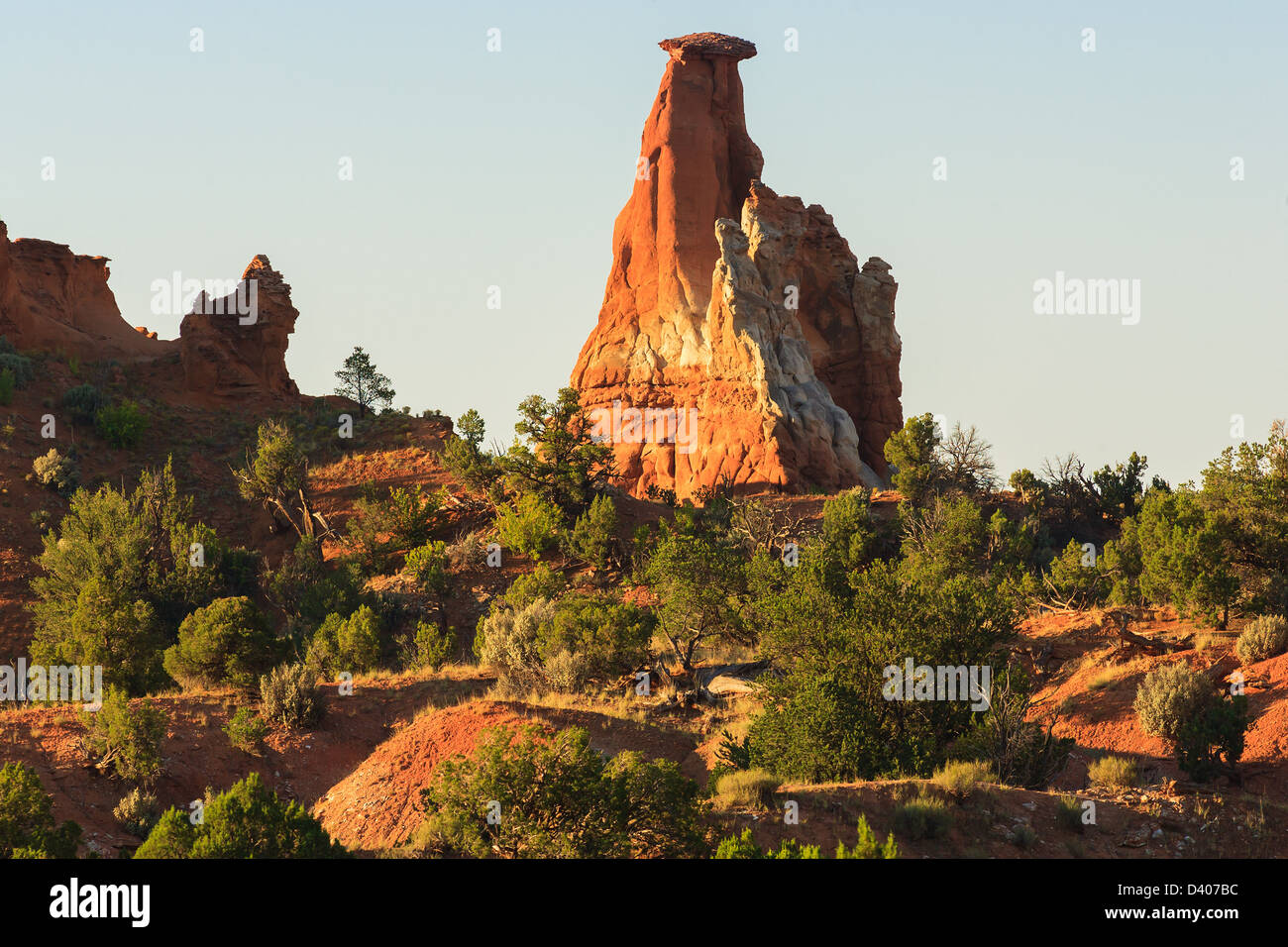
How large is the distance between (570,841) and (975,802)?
4877mm

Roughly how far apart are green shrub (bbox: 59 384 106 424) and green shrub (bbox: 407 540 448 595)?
16652mm

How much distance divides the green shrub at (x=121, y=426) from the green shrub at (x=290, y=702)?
26439mm

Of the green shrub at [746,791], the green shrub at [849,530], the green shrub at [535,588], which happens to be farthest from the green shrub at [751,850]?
the green shrub at [849,530]

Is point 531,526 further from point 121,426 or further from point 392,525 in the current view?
point 121,426

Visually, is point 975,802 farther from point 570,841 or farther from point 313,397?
point 313,397

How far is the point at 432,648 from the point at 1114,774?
1444 cm

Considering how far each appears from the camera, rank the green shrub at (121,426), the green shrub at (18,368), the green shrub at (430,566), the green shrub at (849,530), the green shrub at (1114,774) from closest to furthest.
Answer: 1. the green shrub at (1114,774)
2. the green shrub at (430,566)
3. the green shrub at (849,530)
4. the green shrub at (121,426)
5. the green shrub at (18,368)

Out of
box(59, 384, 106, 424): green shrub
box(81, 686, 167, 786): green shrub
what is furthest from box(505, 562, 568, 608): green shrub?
box(59, 384, 106, 424): green shrub

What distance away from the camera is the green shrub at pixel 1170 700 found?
1933cm

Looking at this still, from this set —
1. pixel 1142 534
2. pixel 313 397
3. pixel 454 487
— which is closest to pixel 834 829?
pixel 1142 534

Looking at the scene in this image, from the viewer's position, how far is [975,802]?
557 inches

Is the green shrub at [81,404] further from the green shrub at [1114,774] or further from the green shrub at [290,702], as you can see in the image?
the green shrub at [1114,774]

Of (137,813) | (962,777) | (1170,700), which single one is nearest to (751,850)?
(962,777)

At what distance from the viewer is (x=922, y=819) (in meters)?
13.3
